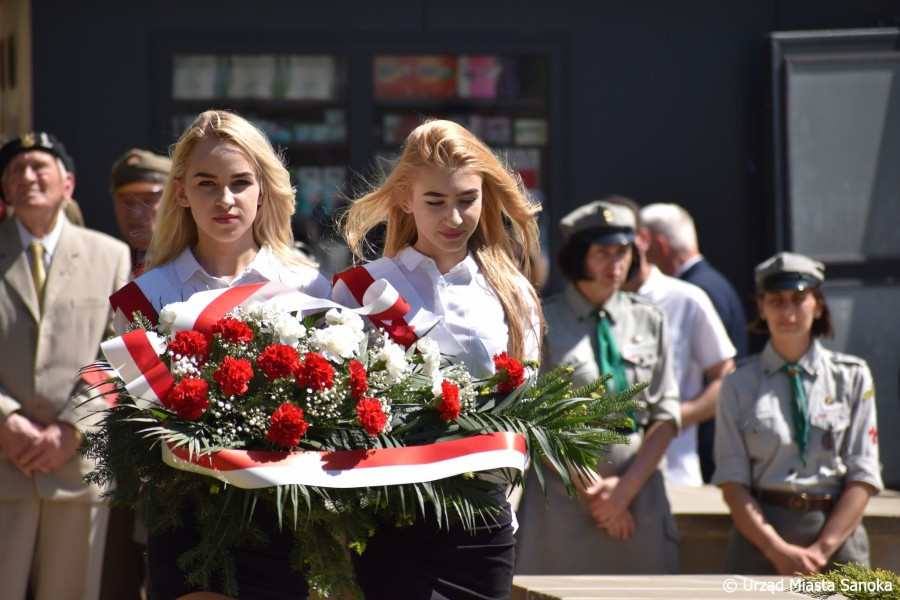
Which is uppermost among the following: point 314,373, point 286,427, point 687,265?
point 687,265

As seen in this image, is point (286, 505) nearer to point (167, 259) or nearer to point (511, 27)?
point (167, 259)

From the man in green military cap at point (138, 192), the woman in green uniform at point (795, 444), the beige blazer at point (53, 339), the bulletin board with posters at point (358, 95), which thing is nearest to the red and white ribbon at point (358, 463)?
the woman in green uniform at point (795, 444)

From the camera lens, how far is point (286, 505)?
8.75 ft

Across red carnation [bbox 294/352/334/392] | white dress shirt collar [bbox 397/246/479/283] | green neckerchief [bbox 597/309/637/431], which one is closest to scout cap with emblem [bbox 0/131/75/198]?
green neckerchief [bbox 597/309/637/431]

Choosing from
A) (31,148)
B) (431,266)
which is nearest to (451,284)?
(431,266)

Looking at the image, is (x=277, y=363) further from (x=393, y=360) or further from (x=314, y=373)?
(x=393, y=360)

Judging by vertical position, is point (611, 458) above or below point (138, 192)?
below

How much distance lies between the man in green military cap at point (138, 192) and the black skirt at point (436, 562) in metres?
2.16

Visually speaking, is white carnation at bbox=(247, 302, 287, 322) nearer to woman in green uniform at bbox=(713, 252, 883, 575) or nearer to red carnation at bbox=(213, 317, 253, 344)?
red carnation at bbox=(213, 317, 253, 344)

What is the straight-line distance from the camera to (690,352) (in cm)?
568

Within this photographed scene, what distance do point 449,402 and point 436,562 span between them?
42 cm

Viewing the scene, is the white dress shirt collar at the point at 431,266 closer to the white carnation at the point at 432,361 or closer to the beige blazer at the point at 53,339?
the white carnation at the point at 432,361

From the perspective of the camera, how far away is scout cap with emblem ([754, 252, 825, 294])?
488 centimetres

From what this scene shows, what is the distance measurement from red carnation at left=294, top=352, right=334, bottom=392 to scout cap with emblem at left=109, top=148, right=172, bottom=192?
7.97 feet
